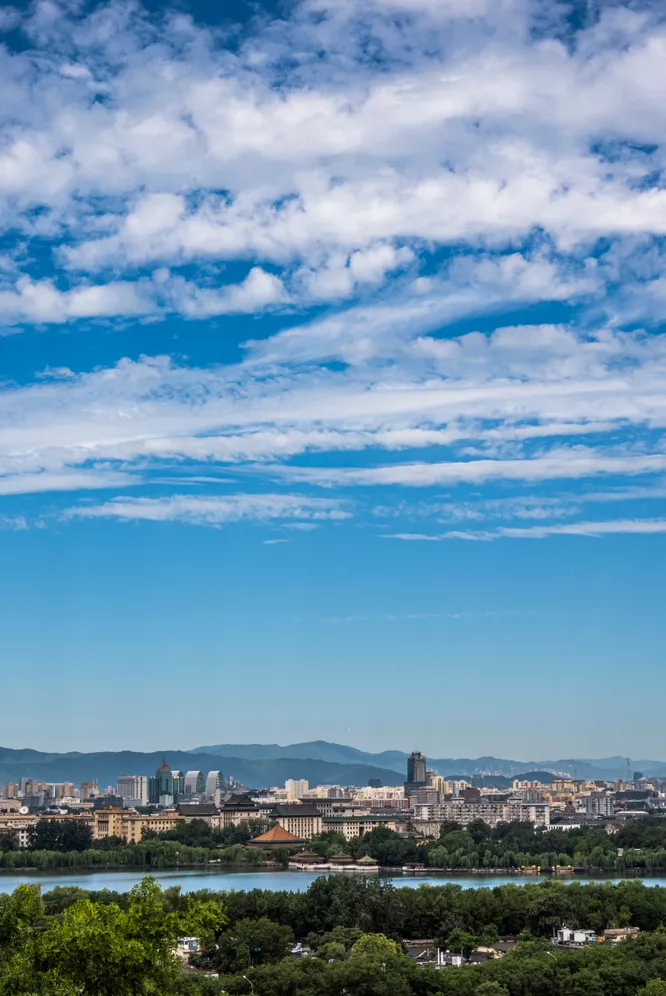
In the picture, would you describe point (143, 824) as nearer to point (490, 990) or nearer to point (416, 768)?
point (490, 990)

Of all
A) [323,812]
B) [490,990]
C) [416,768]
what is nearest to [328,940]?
[490,990]

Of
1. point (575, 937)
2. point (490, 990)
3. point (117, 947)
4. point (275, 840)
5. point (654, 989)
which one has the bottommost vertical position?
point (275, 840)

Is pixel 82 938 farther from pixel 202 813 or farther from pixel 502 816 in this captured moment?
pixel 502 816

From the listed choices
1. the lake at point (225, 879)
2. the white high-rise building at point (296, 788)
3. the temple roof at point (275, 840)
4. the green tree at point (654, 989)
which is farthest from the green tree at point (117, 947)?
the white high-rise building at point (296, 788)

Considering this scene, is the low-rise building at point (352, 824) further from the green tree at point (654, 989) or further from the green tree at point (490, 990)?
the green tree at point (654, 989)

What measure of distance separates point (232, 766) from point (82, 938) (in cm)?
A: 19725

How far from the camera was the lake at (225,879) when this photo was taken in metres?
29.9

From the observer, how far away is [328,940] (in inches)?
658

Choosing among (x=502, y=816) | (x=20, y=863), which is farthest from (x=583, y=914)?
(x=502, y=816)

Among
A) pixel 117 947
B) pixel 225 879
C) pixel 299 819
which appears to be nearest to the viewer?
pixel 117 947

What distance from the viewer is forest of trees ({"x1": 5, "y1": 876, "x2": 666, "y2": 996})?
617 cm

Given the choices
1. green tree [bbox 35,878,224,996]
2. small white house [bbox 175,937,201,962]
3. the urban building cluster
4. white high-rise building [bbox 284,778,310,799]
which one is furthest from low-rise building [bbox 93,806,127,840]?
green tree [bbox 35,878,224,996]

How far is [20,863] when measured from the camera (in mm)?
37250

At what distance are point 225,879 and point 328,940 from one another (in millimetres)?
16692
